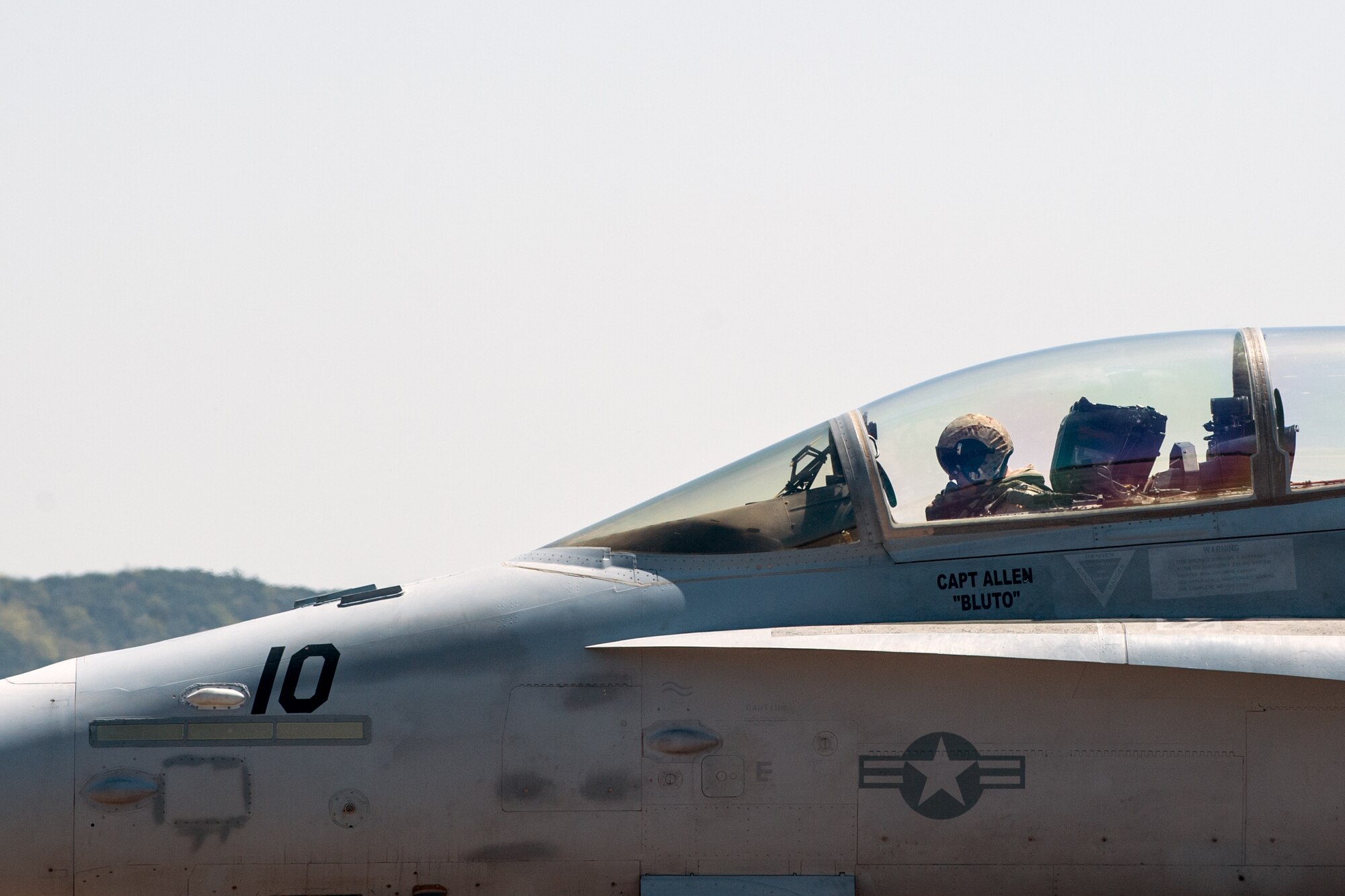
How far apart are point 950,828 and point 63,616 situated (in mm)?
58363

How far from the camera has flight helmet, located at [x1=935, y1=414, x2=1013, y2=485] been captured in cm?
789

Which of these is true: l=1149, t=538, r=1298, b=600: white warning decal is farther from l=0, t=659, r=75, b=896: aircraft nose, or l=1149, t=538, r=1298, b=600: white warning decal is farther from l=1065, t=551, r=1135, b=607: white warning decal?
l=0, t=659, r=75, b=896: aircraft nose

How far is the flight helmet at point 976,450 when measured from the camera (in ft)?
25.9

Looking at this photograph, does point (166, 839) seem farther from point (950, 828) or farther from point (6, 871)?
point (950, 828)

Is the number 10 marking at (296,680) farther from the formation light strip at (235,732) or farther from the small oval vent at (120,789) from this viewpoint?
the small oval vent at (120,789)

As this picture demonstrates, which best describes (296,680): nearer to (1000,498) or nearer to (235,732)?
(235,732)

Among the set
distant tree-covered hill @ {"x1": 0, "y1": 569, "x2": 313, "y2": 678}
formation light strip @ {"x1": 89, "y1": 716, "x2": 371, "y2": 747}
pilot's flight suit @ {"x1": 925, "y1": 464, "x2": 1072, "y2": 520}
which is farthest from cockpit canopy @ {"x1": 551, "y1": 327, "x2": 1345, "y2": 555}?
distant tree-covered hill @ {"x1": 0, "y1": 569, "x2": 313, "y2": 678}

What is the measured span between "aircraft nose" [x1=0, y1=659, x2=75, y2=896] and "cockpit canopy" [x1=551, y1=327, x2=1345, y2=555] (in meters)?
2.60

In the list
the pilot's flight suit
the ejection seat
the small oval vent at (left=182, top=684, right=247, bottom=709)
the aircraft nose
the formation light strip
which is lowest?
the aircraft nose

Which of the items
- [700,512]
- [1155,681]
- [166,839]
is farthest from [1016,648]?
[166,839]

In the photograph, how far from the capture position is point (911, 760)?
24.2 feet

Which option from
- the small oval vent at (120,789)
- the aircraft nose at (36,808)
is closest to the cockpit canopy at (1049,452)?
the small oval vent at (120,789)

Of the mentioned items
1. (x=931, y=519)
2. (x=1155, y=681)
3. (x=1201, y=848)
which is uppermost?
(x=931, y=519)

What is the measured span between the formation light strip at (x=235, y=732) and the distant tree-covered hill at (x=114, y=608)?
162 ft
